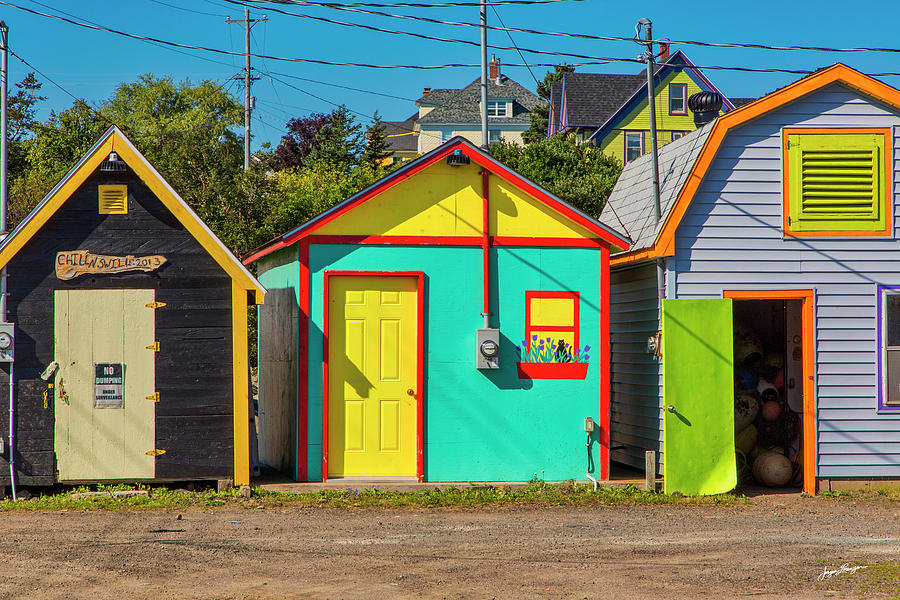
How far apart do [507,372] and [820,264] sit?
432 cm

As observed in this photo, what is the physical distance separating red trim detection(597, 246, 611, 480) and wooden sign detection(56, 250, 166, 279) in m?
5.60

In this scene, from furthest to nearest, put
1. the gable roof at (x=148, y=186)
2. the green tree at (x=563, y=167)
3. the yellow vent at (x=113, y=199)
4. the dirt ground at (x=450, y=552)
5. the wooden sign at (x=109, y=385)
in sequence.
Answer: the green tree at (x=563, y=167)
the yellow vent at (x=113, y=199)
the wooden sign at (x=109, y=385)
the gable roof at (x=148, y=186)
the dirt ground at (x=450, y=552)

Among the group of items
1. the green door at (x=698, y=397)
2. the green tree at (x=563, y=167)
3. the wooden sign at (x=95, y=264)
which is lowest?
the green door at (x=698, y=397)

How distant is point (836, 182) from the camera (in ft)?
43.5

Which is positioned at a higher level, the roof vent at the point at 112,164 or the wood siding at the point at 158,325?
the roof vent at the point at 112,164

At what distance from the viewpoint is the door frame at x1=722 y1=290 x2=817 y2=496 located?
13016 mm

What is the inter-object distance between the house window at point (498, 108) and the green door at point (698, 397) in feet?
219

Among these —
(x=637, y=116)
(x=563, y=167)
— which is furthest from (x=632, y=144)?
(x=563, y=167)

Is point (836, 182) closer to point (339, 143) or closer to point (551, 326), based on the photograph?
point (551, 326)

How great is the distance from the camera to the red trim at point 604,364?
13102 millimetres

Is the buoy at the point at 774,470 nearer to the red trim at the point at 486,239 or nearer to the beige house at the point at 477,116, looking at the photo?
the red trim at the point at 486,239

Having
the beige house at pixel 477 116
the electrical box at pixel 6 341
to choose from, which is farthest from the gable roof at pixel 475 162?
the beige house at pixel 477 116

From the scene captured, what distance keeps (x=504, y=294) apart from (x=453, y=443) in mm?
2020
